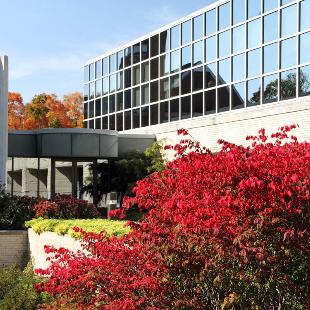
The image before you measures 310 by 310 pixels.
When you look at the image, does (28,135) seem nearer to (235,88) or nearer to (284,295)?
(235,88)

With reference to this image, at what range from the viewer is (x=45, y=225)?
19094mm

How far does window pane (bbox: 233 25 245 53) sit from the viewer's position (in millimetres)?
32719

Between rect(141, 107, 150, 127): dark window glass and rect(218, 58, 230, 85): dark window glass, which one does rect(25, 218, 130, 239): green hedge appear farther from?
rect(141, 107, 150, 127): dark window glass

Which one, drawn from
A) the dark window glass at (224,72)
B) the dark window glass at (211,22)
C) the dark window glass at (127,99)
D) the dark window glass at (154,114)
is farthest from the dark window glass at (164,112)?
the dark window glass at (211,22)

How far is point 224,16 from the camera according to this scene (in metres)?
34.3

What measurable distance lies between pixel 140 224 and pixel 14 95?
68450mm

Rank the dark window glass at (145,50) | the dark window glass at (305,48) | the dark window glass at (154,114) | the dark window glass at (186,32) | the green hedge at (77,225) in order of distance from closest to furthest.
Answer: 1. the green hedge at (77,225)
2. the dark window glass at (305,48)
3. the dark window glass at (186,32)
4. the dark window glass at (154,114)
5. the dark window glass at (145,50)

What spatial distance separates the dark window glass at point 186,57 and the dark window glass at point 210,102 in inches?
105

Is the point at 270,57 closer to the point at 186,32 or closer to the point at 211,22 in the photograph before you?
the point at 211,22

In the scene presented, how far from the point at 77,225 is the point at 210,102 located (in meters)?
18.8

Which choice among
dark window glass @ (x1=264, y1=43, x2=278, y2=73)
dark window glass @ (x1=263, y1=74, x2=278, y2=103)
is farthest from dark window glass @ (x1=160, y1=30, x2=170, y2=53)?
dark window glass @ (x1=263, y1=74, x2=278, y2=103)

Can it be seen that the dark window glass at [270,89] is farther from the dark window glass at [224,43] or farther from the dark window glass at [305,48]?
the dark window glass at [224,43]

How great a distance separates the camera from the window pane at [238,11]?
32906 mm

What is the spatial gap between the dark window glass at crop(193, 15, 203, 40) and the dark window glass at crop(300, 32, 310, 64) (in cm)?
808
